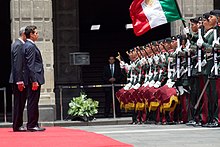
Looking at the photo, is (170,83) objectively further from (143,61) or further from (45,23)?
(45,23)

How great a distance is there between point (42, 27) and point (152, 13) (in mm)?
5972

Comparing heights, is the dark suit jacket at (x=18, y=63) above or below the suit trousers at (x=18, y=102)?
above

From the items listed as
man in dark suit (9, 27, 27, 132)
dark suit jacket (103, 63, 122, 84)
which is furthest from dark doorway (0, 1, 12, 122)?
man in dark suit (9, 27, 27, 132)

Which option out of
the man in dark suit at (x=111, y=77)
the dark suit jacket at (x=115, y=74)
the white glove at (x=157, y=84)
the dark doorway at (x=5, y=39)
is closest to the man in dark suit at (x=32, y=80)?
the white glove at (x=157, y=84)

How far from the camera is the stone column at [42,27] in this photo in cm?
2255

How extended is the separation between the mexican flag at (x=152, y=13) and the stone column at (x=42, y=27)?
4.96 meters

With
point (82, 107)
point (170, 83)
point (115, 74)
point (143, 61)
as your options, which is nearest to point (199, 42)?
point (170, 83)

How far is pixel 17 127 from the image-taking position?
13.7 metres

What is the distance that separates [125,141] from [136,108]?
775cm

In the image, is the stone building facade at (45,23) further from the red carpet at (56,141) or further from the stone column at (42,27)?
the red carpet at (56,141)

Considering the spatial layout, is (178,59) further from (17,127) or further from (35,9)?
(35,9)

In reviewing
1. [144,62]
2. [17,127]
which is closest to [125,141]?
[17,127]

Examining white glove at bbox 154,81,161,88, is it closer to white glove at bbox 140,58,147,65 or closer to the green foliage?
white glove at bbox 140,58,147,65

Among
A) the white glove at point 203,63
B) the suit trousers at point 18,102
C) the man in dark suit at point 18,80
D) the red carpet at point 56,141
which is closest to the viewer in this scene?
the red carpet at point 56,141
